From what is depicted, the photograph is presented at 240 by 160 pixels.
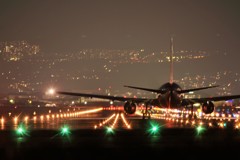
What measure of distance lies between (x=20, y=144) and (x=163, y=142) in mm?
8110

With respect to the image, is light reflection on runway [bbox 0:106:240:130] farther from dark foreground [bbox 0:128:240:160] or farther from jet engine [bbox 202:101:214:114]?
dark foreground [bbox 0:128:240:160]

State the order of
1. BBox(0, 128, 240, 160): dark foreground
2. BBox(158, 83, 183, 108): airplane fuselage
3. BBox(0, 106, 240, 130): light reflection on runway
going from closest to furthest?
1. BBox(0, 128, 240, 160): dark foreground
2. BBox(0, 106, 240, 130): light reflection on runway
3. BBox(158, 83, 183, 108): airplane fuselage

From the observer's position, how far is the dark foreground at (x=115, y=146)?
2555cm

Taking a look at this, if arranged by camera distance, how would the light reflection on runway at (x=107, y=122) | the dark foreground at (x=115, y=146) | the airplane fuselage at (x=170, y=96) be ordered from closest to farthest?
the dark foreground at (x=115, y=146) < the light reflection on runway at (x=107, y=122) < the airplane fuselage at (x=170, y=96)

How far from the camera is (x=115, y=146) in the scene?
30.1 m

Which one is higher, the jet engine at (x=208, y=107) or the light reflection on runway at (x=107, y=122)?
the jet engine at (x=208, y=107)

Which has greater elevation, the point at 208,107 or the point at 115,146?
the point at 208,107

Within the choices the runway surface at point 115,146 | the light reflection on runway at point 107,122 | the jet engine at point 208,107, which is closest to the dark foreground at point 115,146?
the runway surface at point 115,146

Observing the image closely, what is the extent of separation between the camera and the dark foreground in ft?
83.8

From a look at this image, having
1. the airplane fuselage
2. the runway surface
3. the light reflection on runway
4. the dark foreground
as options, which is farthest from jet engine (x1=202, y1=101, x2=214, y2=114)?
the dark foreground

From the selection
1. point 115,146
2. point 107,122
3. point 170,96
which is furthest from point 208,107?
point 115,146

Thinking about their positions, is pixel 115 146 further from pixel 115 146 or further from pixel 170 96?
pixel 170 96

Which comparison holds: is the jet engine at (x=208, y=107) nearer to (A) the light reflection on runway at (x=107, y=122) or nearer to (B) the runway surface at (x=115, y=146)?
(A) the light reflection on runway at (x=107, y=122)

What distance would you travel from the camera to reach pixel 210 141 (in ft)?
107
